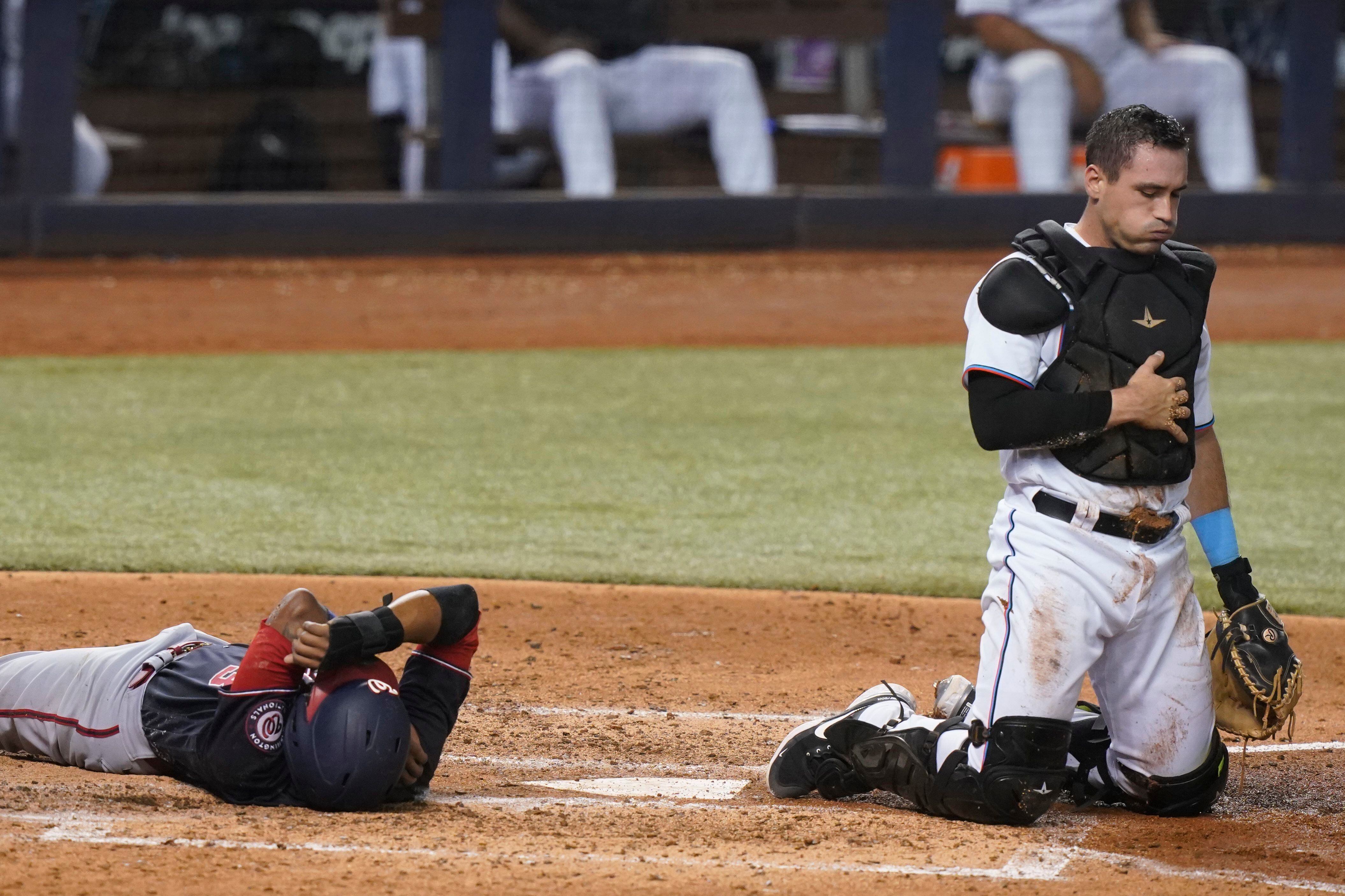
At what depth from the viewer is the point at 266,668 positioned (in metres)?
3.17

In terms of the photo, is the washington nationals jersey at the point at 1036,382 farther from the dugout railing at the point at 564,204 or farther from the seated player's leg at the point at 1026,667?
the dugout railing at the point at 564,204

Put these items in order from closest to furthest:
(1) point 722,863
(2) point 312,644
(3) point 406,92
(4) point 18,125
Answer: (1) point 722,863
(2) point 312,644
(4) point 18,125
(3) point 406,92

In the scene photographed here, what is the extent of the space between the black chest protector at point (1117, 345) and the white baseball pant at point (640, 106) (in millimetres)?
10947

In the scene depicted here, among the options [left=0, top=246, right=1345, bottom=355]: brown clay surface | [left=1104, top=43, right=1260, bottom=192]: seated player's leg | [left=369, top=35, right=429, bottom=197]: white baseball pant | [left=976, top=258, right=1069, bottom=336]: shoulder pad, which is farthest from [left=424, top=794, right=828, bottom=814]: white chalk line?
[left=1104, top=43, right=1260, bottom=192]: seated player's leg

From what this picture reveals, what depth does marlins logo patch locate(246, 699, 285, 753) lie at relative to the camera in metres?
3.13

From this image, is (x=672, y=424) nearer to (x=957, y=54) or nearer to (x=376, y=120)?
(x=376, y=120)

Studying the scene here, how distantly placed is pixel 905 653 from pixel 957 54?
1456 centimetres

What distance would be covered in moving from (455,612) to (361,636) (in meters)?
0.24

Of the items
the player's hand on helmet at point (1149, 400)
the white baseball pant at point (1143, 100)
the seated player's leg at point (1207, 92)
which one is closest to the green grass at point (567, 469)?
the player's hand on helmet at point (1149, 400)

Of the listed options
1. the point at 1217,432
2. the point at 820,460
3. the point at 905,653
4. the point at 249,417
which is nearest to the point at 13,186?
the point at 249,417

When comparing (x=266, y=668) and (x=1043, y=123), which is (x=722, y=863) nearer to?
(x=266, y=668)

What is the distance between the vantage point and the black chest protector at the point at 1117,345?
10.0 feet

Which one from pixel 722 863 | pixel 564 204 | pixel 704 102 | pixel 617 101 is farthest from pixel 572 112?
pixel 722 863

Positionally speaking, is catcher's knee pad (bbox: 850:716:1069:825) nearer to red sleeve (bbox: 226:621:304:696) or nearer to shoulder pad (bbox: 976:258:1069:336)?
shoulder pad (bbox: 976:258:1069:336)
